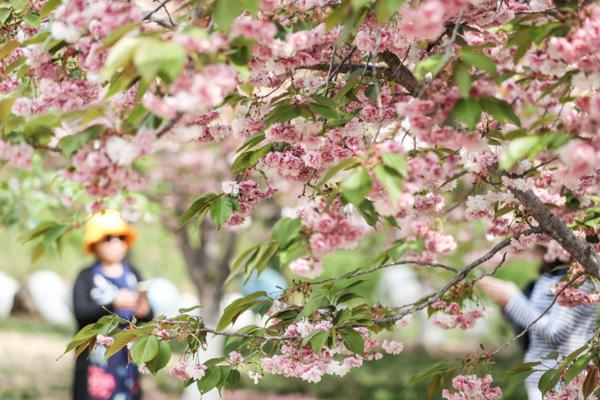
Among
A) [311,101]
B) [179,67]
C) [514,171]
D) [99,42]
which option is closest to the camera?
[179,67]

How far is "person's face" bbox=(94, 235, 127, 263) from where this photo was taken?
16.6 ft

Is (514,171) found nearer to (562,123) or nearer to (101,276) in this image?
(562,123)

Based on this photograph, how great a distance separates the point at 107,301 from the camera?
16.0ft

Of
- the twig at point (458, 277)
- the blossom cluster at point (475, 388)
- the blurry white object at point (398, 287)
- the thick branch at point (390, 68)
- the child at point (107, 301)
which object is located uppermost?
the thick branch at point (390, 68)

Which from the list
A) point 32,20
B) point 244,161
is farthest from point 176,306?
point 32,20

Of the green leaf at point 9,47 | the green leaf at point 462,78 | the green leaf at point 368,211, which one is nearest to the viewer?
the green leaf at point 462,78

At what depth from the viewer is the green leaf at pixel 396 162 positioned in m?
1.66

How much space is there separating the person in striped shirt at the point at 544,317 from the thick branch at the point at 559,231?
2.54ft

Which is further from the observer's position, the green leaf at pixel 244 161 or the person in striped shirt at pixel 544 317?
the person in striped shirt at pixel 544 317

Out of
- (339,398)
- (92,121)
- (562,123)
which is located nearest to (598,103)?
(562,123)

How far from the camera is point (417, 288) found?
13.5 meters

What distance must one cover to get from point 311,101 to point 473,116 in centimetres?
49

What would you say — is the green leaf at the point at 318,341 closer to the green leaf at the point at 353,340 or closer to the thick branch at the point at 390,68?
the green leaf at the point at 353,340

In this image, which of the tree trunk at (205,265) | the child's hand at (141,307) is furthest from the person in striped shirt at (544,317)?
the tree trunk at (205,265)
